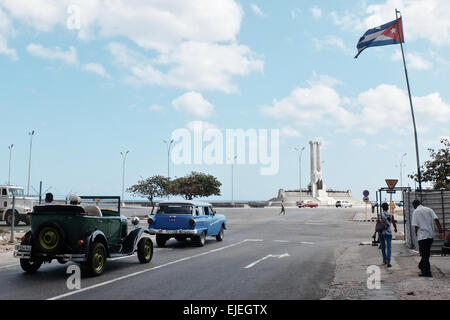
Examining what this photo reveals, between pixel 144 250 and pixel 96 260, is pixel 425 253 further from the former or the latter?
pixel 96 260

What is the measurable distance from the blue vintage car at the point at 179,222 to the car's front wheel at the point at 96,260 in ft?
21.2

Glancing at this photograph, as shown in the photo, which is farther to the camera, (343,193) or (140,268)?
(343,193)

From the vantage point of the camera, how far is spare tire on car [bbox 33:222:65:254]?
990 centimetres

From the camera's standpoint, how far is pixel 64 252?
32.7 ft

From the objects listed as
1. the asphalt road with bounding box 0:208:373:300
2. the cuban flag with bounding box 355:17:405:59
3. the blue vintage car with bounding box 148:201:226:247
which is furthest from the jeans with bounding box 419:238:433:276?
the cuban flag with bounding box 355:17:405:59

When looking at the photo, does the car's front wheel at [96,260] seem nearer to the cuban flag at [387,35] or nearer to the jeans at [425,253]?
the jeans at [425,253]

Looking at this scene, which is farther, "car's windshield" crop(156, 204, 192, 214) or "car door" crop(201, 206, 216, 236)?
"car door" crop(201, 206, 216, 236)

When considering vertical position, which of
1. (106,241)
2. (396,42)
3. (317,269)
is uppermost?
(396,42)

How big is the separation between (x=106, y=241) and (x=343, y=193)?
110208 millimetres

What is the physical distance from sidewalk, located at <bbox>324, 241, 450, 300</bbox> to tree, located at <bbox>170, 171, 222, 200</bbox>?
61805 mm

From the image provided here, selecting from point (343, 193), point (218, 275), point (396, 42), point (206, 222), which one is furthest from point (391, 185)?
point (343, 193)

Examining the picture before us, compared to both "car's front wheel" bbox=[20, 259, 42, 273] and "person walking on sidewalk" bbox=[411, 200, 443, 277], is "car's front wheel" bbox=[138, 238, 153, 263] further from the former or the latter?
"person walking on sidewalk" bbox=[411, 200, 443, 277]
